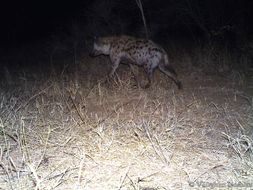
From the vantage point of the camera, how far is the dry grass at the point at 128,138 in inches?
139

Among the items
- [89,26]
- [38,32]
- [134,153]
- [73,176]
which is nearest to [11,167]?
[73,176]

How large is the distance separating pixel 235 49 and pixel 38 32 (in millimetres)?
5748

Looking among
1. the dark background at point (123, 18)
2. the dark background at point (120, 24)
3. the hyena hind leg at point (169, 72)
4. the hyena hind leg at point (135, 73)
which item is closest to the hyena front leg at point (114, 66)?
the hyena hind leg at point (135, 73)

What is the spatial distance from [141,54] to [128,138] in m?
2.89

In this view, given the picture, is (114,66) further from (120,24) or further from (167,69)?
(120,24)

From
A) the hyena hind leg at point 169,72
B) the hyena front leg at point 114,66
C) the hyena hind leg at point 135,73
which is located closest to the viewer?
the hyena hind leg at point 169,72

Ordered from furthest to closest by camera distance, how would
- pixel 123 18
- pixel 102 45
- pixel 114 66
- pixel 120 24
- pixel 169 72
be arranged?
pixel 123 18 → pixel 120 24 → pixel 102 45 → pixel 114 66 → pixel 169 72

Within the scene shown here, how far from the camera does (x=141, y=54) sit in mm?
7098

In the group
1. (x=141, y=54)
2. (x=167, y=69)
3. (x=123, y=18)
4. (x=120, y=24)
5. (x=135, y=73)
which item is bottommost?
(x=135, y=73)

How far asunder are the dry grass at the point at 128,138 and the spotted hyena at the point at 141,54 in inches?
16.5

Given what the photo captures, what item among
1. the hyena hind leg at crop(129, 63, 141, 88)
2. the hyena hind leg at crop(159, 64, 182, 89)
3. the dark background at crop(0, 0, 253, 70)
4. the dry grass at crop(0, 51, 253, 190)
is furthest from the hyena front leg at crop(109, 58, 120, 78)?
the dark background at crop(0, 0, 253, 70)

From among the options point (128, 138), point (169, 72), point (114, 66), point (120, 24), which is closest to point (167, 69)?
point (169, 72)

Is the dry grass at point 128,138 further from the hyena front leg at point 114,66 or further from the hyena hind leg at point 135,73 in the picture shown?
the hyena front leg at point 114,66

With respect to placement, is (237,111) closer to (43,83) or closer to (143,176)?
(143,176)
